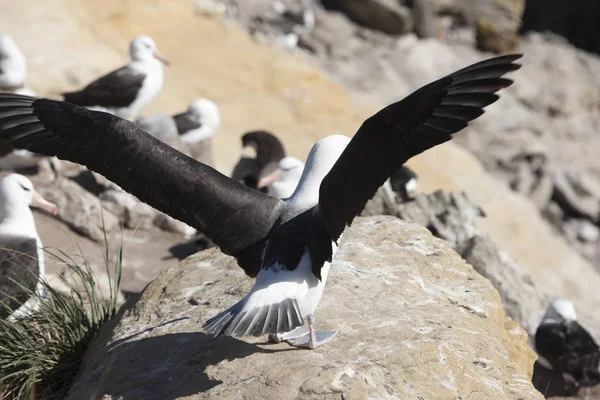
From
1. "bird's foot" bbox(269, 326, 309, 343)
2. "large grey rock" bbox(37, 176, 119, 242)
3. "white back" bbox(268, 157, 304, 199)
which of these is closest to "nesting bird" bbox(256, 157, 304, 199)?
"white back" bbox(268, 157, 304, 199)

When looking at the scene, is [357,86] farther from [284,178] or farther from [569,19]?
[284,178]

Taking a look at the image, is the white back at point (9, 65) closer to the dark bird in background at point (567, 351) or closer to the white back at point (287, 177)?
the white back at point (287, 177)

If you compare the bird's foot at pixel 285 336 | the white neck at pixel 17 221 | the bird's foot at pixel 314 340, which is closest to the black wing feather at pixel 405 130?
the bird's foot at pixel 314 340

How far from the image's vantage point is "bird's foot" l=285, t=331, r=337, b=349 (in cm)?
442

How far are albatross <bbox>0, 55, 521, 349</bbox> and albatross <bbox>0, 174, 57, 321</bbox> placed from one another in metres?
0.93

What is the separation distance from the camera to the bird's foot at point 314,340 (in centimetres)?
442

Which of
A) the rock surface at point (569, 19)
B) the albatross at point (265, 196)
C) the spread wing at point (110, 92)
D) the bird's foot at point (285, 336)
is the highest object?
the rock surface at point (569, 19)

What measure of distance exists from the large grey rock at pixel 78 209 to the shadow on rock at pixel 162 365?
11.8ft

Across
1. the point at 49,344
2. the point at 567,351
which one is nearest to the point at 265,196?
the point at 49,344

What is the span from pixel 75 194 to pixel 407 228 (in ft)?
12.6

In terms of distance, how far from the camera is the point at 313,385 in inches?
156

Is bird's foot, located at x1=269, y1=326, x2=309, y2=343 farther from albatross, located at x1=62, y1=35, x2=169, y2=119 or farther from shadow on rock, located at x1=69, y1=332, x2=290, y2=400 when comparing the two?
albatross, located at x1=62, y1=35, x2=169, y2=119

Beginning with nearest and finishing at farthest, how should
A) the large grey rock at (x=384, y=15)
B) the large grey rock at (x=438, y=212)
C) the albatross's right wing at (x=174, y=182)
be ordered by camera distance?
the albatross's right wing at (x=174, y=182), the large grey rock at (x=438, y=212), the large grey rock at (x=384, y=15)

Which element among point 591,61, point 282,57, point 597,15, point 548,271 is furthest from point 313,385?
point 597,15
